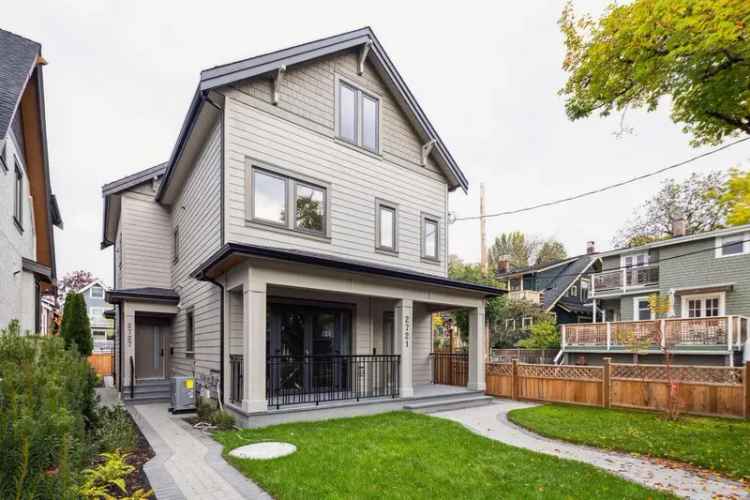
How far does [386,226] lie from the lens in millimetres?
12094

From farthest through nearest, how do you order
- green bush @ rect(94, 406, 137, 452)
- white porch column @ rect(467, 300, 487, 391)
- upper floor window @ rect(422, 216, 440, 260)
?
upper floor window @ rect(422, 216, 440, 260), white porch column @ rect(467, 300, 487, 391), green bush @ rect(94, 406, 137, 452)

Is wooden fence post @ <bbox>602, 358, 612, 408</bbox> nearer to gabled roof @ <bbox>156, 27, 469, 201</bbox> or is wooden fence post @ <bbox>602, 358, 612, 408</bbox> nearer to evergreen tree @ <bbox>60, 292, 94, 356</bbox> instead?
gabled roof @ <bbox>156, 27, 469, 201</bbox>

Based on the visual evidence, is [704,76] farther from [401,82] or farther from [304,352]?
[304,352]

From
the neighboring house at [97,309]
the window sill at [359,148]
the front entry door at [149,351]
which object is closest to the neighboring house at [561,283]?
the window sill at [359,148]

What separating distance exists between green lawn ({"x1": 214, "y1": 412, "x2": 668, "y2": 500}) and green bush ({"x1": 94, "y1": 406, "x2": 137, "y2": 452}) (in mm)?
1372

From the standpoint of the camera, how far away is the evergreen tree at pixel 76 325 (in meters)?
16.3

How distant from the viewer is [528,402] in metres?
11.8

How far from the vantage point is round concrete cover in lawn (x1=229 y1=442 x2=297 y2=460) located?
5.91 m

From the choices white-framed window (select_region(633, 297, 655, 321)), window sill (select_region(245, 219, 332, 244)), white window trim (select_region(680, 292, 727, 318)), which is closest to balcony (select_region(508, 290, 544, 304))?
white-framed window (select_region(633, 297, 655, 321))

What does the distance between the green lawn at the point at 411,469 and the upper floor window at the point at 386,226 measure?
5.49 meters

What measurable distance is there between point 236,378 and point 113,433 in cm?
272

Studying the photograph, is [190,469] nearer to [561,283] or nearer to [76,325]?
[76,325]

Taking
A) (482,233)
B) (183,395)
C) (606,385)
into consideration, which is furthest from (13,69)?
(482,233)

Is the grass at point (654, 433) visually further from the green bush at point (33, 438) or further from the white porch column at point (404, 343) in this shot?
the green bush at point (33, 438)
